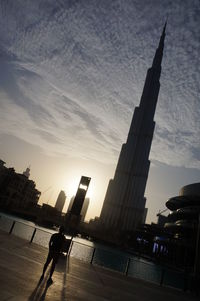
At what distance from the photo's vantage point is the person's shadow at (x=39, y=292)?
19.3 feet

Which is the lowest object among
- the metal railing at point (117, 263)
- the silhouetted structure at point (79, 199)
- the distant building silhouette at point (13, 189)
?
the metal railing at point (117, 263)

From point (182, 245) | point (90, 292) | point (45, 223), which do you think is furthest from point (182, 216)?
point (90, 292)

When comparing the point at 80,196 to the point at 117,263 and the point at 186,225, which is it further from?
the point at 186,225

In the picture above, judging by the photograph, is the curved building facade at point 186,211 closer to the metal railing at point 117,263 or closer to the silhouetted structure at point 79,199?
the metal railing at point 117,263

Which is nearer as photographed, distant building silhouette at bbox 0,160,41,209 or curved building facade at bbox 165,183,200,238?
curved building facade at bbox 165,183,200,238

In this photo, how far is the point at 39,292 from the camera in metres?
6.39

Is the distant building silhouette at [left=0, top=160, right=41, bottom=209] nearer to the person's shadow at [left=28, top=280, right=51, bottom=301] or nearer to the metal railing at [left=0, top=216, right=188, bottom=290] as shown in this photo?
the metal railing at [left=0, top=216, right=188, bottom=290]

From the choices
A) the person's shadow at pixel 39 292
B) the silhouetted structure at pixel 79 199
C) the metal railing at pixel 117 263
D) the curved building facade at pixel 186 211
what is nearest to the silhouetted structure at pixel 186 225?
the curved building facade at pixel 186 211

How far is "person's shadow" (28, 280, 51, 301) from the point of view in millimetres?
5876

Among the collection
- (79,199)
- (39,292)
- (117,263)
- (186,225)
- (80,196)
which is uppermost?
(186,225)

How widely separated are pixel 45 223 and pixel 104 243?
147 feet

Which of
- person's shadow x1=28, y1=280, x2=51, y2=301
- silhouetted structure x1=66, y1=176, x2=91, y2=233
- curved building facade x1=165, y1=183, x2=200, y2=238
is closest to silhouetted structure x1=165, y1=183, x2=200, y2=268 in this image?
curved building facade x1=165, y1=183, x2=200, y2=238

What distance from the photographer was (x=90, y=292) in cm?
782

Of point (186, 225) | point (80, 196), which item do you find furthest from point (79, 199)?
point (186, 225)
